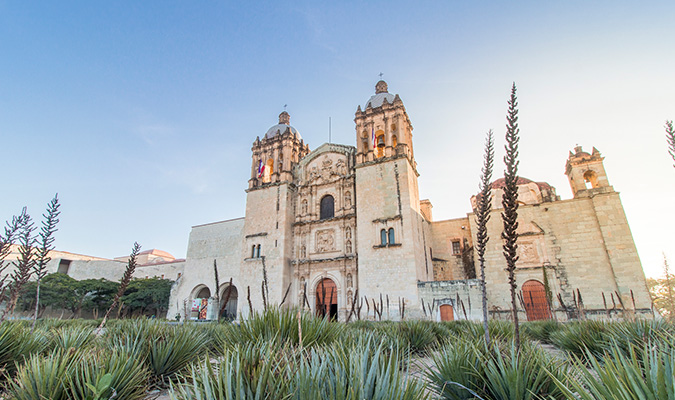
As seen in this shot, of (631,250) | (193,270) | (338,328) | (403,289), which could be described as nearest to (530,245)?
(631,250)

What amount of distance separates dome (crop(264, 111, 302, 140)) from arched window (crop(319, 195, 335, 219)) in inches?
233

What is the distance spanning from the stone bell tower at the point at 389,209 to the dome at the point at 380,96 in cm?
16

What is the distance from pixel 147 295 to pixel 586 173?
2975 centimetres

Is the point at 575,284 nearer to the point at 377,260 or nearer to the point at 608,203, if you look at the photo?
the point at 608,203

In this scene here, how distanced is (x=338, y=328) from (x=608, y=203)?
54.3 ft

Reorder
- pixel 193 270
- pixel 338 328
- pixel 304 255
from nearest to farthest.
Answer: pixel 338 328 < pixel 304 255 < pixel 193 270

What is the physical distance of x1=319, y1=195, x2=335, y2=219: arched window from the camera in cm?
1970

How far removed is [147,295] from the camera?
24266 millimetres

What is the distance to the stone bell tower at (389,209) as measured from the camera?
15.8 metres

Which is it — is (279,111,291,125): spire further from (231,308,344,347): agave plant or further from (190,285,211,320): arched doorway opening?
(231,308,344,347): agave plant

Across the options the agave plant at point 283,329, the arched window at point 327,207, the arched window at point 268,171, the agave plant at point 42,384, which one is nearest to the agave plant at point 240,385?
the agave plant at point 42,384

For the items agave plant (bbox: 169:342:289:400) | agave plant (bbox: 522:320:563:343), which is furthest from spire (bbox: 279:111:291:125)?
agave plant (bbox: 169:342:289:400)

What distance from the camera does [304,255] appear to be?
756 inches

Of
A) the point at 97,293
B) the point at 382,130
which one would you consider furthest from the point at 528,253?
the point at 97,293
